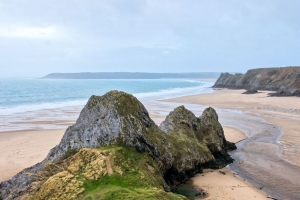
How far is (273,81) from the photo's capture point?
8406cm

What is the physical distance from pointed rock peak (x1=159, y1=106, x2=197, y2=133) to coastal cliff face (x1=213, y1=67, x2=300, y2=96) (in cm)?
4845

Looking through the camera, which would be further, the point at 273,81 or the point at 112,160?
the point at 273,81

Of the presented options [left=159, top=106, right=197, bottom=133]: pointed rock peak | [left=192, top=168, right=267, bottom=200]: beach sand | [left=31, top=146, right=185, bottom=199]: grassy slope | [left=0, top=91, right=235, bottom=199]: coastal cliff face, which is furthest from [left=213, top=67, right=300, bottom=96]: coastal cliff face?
[left=31, top=146, right=185, bottom=199]: grassy slope

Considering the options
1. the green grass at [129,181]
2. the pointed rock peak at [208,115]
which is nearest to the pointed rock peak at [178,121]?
the pointed rock peak at [208,115]

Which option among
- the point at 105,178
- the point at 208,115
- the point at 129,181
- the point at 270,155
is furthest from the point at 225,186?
the point at 270,155

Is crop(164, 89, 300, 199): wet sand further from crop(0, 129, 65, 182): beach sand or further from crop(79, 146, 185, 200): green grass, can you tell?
crop(0, 129, 65, 182): beach sand

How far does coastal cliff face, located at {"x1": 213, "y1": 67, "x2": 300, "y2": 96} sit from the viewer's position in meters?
60.6

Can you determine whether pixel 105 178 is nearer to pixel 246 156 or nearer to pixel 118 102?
pixel 118 102

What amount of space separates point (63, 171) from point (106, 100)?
3659mm

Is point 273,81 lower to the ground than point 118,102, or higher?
lower

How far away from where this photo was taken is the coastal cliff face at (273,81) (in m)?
60.6

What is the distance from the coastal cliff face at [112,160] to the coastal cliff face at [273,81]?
173 ft

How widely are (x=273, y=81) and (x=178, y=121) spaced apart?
7754 centimetres

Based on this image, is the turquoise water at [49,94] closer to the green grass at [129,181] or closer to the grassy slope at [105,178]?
the grassy slope at [105,178]
